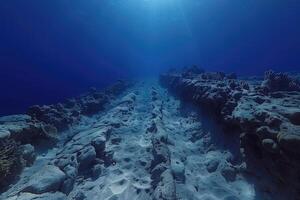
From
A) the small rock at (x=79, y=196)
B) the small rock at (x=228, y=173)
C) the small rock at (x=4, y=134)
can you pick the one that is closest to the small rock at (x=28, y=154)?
the small rock at (x=4, y=134)

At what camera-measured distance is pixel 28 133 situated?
732cm

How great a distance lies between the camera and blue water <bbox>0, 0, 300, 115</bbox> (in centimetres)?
6147

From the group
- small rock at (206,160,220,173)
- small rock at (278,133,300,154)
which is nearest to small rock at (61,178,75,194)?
small rock at (206,160,220,173)

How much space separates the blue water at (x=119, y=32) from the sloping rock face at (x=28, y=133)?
3284 centimetres

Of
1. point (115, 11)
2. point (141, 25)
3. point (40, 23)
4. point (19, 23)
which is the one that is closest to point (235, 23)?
point (141, 25)

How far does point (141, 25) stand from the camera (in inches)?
3556

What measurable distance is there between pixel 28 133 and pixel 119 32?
95.0 metres

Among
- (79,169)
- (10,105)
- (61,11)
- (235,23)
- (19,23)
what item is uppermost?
(235,23)

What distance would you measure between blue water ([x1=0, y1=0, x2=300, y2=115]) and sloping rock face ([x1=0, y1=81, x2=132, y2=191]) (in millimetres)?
32838

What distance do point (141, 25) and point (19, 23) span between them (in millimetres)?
43658

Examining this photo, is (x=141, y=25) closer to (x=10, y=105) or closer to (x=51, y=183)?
(x=10, y=105)

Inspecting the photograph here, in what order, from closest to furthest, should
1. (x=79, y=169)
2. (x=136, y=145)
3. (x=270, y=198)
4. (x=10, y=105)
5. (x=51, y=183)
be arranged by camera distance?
(x=270, y=198), (x=51, y=183), (x=79, y=169), (x=136, y=145), (x=10, y=105)

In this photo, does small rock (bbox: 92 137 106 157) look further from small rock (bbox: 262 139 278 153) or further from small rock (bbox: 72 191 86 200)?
small rock (bbox: 262 139 278 153)

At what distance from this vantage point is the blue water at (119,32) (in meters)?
61.5
